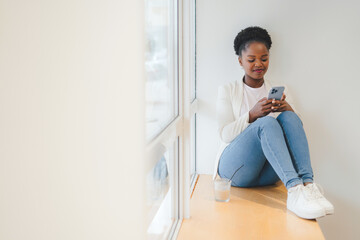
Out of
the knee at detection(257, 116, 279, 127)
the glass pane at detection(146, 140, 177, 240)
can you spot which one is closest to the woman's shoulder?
the knee at detection(257, 116, 279, 127)

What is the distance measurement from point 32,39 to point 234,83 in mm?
2077

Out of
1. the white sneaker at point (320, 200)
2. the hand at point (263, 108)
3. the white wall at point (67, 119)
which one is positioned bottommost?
the white sneaker at point (320, 200)

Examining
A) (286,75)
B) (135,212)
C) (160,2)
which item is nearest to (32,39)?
(135,212)

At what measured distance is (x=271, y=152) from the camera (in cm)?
197

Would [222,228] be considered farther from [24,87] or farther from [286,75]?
[24,87]

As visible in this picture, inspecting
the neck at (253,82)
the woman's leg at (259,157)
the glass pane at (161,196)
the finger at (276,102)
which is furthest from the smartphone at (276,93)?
the glass pane at (161,196)

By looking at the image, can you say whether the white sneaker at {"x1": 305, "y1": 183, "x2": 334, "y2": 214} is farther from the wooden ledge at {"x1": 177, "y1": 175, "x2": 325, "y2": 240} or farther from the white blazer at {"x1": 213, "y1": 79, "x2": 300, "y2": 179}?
the white blazer at {"x1": 213, "y1": 79, "x2": 300, "y2": 179}

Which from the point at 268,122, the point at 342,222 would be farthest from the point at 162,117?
the point at 342,222

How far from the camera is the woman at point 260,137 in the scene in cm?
194

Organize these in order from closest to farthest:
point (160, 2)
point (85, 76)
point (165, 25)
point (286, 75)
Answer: point (85, 76) < point (160, 2) < point (165, 25) < point (286, 75)

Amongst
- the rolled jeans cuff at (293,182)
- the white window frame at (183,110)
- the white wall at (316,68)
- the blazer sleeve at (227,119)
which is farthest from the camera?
the white wall at (316,68)

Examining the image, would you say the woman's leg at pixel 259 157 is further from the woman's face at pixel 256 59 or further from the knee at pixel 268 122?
the woman's face at pixel 256 59

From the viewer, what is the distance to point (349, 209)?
98.0 inches

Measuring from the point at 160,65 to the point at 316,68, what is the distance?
1.29 meters
